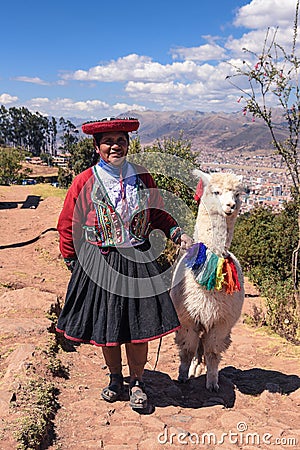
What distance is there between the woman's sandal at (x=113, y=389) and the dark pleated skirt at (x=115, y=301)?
47 centimetres

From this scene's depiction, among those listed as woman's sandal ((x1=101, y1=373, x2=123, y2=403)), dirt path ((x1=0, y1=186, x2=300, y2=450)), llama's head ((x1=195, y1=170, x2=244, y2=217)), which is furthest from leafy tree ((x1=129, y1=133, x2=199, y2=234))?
dirt path ((x1=0, y1=186, x2=300, y2=450))

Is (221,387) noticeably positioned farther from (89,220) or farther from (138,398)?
(89,220)

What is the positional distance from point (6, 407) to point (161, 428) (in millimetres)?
973

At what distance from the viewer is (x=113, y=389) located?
3.12 meters

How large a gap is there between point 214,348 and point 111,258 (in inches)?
48.5

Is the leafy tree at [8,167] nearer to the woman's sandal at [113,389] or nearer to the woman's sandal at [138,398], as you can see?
the woman's sandal at [113,389]

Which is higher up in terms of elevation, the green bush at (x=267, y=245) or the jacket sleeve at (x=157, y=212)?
the jacket sleeve at (x=157, y=212)

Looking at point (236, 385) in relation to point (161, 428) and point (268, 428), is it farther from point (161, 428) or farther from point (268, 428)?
point (161, 428)

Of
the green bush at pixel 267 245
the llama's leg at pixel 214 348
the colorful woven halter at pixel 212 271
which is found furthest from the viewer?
the green bush at pixel 267 245

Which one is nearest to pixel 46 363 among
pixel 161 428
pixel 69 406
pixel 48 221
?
pixel 69 406

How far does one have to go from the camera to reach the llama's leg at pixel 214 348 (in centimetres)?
346


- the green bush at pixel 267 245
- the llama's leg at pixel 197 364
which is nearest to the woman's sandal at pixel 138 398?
the llama's leg at pixel 197 364

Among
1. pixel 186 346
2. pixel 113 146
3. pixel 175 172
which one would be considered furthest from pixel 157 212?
pixel 175 172

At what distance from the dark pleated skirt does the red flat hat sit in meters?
0.77
